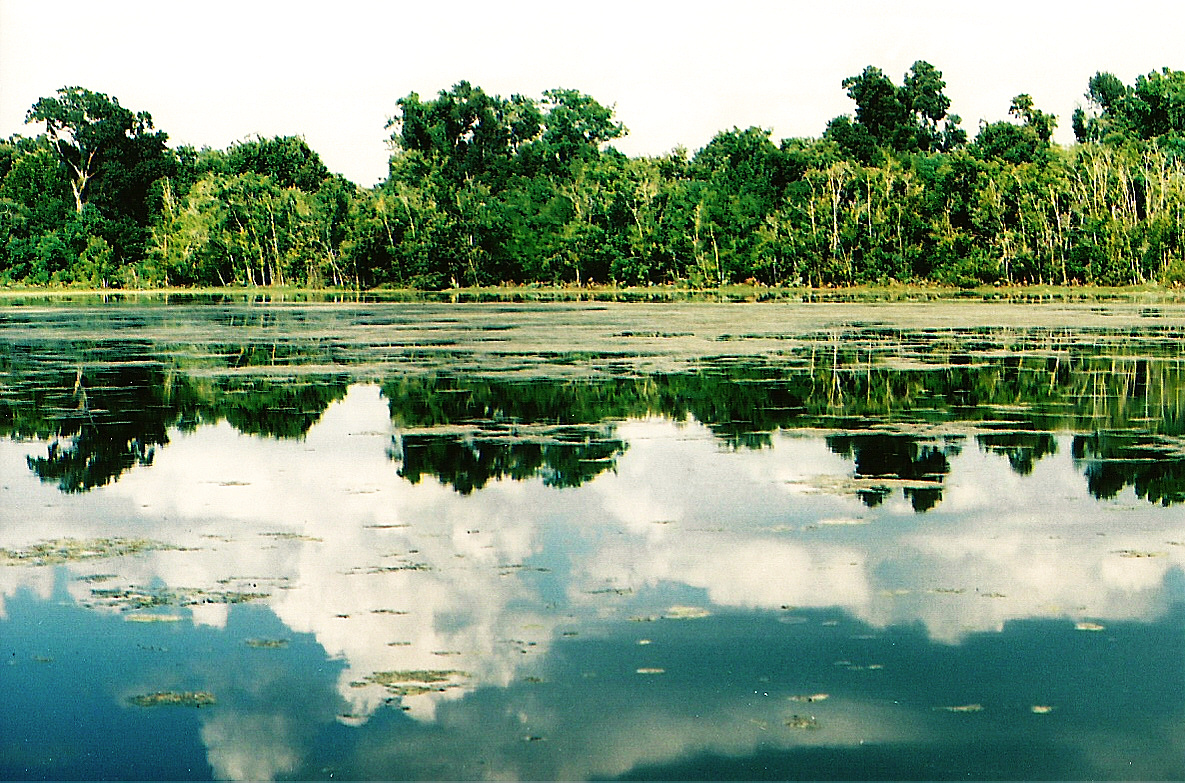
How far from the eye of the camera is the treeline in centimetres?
5562

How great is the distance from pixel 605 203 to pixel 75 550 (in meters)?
54.5

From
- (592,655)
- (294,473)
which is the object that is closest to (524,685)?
(592,655)

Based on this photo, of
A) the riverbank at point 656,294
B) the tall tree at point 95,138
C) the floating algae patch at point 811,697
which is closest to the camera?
the floating algae patch at point 811,697

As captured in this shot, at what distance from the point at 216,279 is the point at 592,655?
210 ft

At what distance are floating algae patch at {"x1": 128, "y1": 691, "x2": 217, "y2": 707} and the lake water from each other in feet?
0.11

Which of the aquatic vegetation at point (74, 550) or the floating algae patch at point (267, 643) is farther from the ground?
the aquatic vegetation at point (74, 550)

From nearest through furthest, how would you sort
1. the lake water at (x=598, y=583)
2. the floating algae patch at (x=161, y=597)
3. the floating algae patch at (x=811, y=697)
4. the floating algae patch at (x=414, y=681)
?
1. the lake water at (x=598, y=583)
2. the floating algae patch at (x=811, y=697)
3. the floating algae patch at (x=414, y=681)
4. the floating algae patch at (x=161, y=597)

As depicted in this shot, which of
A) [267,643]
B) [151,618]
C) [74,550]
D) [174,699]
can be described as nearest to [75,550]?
[74,550]

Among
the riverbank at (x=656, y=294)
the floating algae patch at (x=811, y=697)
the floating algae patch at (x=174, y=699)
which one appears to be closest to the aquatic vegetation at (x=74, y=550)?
the floating algae patch at (x=174, y=699)

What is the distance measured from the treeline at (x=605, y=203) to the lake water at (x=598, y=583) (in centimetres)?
3923

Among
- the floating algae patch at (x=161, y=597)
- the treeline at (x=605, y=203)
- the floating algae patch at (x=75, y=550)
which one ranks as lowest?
the floating algae patch at (x=161, y=597)

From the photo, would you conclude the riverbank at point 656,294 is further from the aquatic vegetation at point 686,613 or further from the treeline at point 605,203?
the aquatic vegetation at point 686,613

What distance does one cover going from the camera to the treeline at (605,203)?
55625mm

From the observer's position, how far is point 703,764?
5469mm
